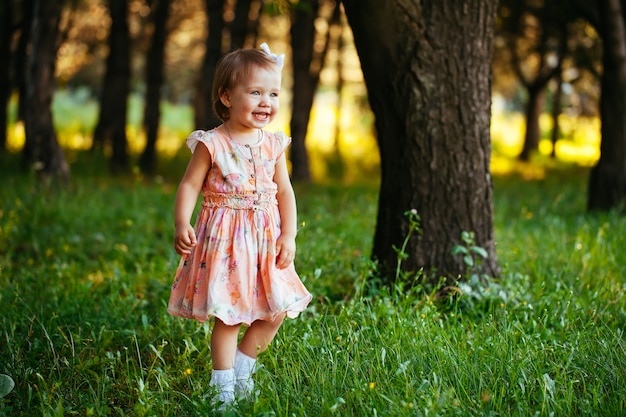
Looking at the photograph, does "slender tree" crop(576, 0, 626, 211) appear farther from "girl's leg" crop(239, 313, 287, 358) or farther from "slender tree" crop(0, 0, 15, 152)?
"slender tree" crop(0, 0, 15, 152)

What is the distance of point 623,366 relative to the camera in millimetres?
3432

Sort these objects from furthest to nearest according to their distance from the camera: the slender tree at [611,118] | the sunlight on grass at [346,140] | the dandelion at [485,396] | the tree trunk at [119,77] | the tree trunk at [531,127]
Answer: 1. the tree trunk at [531,127]
2. the sunlight on grass at [346,140]
3. the tree trunk at [119,77]
4. the slender tree at [611,118]
5. the dandelion at [485,396]

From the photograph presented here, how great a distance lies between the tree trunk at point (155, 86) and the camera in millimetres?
13086

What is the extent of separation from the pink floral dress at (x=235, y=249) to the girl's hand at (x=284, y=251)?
35mm

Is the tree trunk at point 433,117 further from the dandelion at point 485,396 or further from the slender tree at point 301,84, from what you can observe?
the slender tree at point 301,84

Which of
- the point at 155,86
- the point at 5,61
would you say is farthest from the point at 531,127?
the point at 5,61

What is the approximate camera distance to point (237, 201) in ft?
11.1

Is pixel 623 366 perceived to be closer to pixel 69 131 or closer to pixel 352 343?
pixel 352 343

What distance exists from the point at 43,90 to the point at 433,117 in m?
7.24

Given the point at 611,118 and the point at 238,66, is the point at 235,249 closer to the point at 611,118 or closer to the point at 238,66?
the point at 238,66

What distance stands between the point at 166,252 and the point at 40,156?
442 centimetres

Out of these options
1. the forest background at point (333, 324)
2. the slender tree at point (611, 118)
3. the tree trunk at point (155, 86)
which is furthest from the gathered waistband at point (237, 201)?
the tree trunk at point (155, 86)

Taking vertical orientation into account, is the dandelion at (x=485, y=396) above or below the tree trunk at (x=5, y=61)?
below

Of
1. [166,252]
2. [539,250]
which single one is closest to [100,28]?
[166,252]
